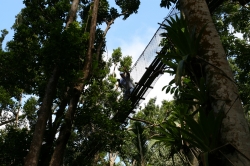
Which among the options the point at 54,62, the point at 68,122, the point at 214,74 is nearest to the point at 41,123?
the point at 68,122

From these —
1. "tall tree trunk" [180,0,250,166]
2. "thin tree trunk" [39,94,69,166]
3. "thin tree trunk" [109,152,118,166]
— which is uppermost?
"thin tree trunk" [109,152,118,166]

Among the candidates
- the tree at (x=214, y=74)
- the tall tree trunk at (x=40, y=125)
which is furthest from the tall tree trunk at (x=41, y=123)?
the tree at (x=214, y=74)

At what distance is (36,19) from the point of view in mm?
7016

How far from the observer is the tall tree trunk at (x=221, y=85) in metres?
1.28

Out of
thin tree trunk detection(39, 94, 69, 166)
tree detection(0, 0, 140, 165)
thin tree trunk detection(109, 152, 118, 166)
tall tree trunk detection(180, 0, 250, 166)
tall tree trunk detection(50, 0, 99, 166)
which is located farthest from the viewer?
thin tree trunk detection(109, 152, 118, 166)

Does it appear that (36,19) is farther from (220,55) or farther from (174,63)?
(220,55)

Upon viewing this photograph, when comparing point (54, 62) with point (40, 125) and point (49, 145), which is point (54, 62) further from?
point (49, 145)

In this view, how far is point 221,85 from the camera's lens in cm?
146

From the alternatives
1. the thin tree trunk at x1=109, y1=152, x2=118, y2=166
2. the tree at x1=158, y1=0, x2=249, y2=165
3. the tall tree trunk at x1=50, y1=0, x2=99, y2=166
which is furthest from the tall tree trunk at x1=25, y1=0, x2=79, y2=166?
the thin tree trunk at x1=109, y1=152, x2=118, y2=166

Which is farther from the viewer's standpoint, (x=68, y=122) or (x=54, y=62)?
(x=54, y=62)

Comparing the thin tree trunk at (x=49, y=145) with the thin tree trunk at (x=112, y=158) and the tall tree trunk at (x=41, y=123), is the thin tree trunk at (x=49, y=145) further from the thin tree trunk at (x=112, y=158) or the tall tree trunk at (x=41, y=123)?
the thin tree trunk at (x=112, y=158)

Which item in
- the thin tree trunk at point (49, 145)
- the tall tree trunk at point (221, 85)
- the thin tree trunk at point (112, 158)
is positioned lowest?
the tall tree trunk at point (221, 85)

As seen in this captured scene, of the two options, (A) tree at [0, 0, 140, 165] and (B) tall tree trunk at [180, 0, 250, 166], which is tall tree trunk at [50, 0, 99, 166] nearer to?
(A) tree at [0, 0, 140, 165]

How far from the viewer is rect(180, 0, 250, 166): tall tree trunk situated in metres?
1.28
